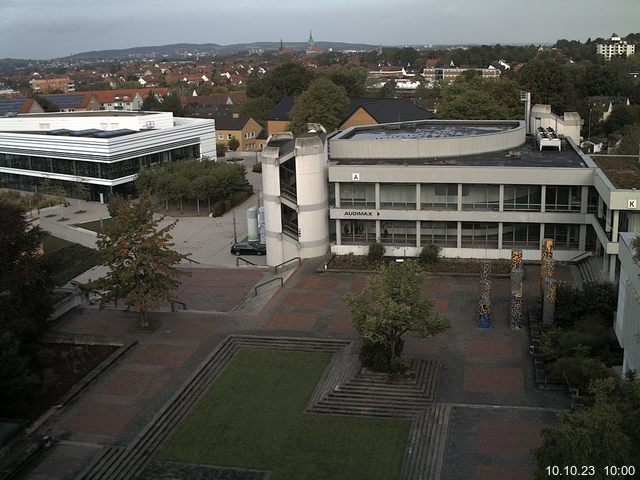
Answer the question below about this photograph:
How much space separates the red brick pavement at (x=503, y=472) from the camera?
787 inches

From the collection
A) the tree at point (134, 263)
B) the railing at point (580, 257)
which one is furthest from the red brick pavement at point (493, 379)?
the railing at point (580, 257)

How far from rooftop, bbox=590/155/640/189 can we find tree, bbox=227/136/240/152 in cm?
5768

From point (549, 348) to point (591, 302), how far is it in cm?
433

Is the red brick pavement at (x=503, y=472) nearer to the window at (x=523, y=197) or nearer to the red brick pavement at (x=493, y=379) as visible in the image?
the red brick pavement at (x=493, y=379)

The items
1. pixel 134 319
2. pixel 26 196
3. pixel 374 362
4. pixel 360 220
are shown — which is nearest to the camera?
pixel 374 362

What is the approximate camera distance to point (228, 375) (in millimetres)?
27281

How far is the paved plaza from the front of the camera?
22.0 m

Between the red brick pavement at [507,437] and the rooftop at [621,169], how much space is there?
16.2 metres

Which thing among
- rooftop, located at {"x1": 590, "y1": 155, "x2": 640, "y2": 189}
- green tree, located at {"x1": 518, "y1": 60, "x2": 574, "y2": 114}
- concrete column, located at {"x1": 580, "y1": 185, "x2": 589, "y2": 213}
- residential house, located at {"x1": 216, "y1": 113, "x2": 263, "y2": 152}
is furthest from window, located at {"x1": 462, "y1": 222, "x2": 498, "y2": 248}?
residential house, located at {"x1": 216, "y1": 113, "x2": 263, "y2": 152}

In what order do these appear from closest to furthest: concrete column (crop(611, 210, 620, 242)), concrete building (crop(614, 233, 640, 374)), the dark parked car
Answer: concrete building (crop(614, 233, 640, 374)), concrete column (crop(611, 210, 620, 242)), the dark parked car

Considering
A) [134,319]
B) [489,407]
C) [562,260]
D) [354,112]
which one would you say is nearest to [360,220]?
[562,260]

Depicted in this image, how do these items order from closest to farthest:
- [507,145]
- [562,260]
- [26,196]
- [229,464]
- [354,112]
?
[229,464]
[562,260]
[507,145]
[26,196]
[354,112]

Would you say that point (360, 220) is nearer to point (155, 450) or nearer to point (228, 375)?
point (228, 375)

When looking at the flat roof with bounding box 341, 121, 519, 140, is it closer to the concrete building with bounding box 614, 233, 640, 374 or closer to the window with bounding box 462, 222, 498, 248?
the window with bounding box 462, 222, 498, 248
